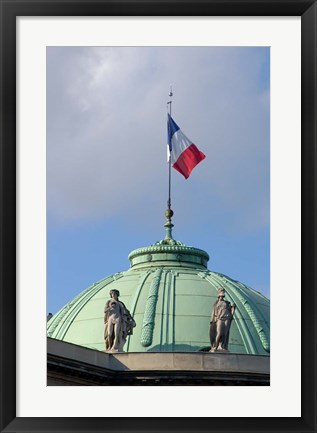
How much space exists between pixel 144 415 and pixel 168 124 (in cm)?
1761

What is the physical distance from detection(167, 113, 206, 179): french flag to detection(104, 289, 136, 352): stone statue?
797 centimetres

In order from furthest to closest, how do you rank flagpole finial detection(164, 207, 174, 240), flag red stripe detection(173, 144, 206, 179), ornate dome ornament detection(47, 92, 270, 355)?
flagpole finial detection(164, 207, 174, 240)
ornate dome ornament detection(47, 92, 270, 355)
flag red stripe detection(173, 144, 206, 179)

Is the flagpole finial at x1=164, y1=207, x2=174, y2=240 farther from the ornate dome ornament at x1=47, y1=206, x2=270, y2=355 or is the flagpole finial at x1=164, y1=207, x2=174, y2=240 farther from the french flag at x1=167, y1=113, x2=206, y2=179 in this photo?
A: the french flag at x1=167, y1=113, x2=206, y2=179

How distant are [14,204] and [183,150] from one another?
18944 mm

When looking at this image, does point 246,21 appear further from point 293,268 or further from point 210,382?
point 210,382

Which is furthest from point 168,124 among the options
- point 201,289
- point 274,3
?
point 201,289

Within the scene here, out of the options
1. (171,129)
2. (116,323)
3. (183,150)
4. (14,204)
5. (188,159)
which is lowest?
(14,204)

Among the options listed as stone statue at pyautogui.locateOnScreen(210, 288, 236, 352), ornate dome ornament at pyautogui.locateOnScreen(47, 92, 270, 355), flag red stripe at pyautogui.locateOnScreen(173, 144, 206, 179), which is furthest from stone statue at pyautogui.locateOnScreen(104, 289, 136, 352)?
flag red stripe at pyautogui.locateOnScreen(173, 144, 206, 179)

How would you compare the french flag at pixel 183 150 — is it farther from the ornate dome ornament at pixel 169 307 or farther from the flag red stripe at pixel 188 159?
the ornate dome ornament at pixel 169 307

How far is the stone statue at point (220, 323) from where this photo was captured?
154ft

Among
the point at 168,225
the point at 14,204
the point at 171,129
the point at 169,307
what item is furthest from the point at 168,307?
the point at 14,204

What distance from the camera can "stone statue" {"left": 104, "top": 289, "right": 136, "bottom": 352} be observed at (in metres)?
46.3

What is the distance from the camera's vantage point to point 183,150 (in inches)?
1505

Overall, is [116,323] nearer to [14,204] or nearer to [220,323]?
[220,323]
